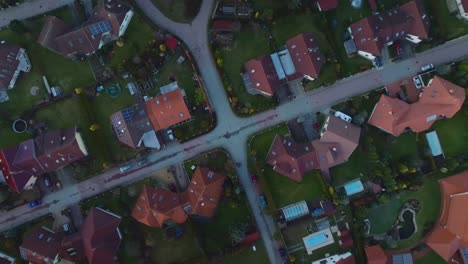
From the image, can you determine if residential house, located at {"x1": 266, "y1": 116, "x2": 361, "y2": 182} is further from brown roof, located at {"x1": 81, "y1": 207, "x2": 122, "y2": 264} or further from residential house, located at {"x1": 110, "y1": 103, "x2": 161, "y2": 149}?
brown roof, located at {"x1": 81, "y1": 207, "x2": 122, "y2": 264}

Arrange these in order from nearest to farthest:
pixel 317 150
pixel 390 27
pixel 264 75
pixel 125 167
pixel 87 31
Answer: pixel 87 31 < pixel 390 27 < pixel 264 75 < pixel 317 150 < pixel 125 167

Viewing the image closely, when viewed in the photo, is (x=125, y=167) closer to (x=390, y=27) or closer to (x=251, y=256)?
(x=251, y=256)

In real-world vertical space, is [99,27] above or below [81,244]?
above

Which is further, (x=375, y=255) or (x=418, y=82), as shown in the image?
(x=418, y=82)

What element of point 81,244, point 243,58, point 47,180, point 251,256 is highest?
point 243,58

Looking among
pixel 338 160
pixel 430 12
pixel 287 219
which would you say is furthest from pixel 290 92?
pixel 430 12

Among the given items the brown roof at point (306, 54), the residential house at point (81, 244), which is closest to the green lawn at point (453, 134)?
the brown roof at point (306, 54)

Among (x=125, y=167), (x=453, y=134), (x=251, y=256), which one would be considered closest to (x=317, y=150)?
(x=251, y=256)
